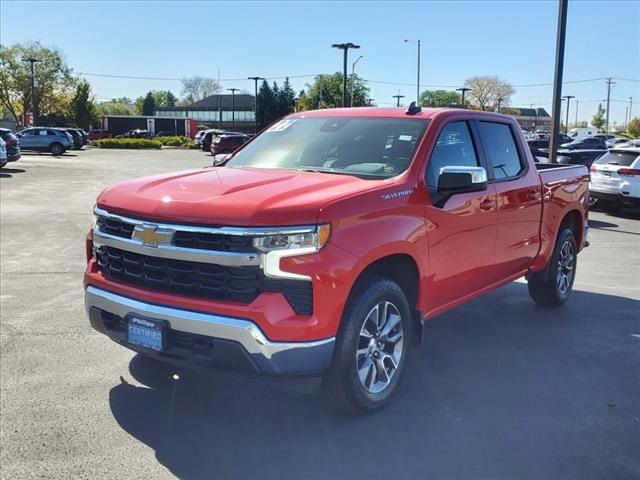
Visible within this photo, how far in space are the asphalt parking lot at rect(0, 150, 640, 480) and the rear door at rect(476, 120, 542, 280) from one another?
0.76 m

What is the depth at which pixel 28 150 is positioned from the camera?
39.0m

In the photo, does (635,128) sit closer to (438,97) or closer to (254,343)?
(438,97)

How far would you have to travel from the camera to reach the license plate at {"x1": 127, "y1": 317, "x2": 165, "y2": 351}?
3.55 meters

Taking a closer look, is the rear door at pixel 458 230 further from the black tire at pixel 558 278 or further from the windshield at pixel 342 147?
the black tire at pixel 558 278

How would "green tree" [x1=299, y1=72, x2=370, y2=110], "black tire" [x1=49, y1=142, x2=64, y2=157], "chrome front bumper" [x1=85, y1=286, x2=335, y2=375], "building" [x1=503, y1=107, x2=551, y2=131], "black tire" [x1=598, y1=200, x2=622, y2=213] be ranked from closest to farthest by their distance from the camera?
"chrome front bumper" [x1=85, y1=286, x2=335, y2=375]
"black tire" [x1=598, y1=200, x2=622, y2=213]
"black tire" [x1=49, y1=142, x2=64, y2=157]
"green tree" [x1=299, y1=72, x2=370, y2=110]
"building" [x1=503, y1=107, x2=551, y2=131]

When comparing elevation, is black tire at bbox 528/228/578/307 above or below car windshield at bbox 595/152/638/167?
below

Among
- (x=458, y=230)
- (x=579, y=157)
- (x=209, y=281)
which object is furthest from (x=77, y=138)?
(x=209, y=281)

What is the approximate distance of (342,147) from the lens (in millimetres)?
4762

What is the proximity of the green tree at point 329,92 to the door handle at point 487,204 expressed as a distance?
7364 centimetres

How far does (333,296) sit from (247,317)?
49cm

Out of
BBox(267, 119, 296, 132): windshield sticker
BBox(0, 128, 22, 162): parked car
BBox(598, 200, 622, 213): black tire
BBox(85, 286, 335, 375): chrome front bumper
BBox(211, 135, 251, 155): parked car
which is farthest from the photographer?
BBox(211, 135, 251, 155): parked car

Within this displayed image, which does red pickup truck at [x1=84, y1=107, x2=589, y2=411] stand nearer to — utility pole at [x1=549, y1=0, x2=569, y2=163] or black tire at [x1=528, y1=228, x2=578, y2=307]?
black tire at [x1=528, y1=228, x2=578, y2=307]

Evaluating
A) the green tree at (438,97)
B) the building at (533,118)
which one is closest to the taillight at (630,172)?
the green tree at (438,97)

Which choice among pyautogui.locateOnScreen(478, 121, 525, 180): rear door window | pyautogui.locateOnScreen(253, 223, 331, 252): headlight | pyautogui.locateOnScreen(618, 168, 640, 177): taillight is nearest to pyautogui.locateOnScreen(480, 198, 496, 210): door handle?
pyautogui.locateOnScreen(478, 121, 525, 180): rear door window
